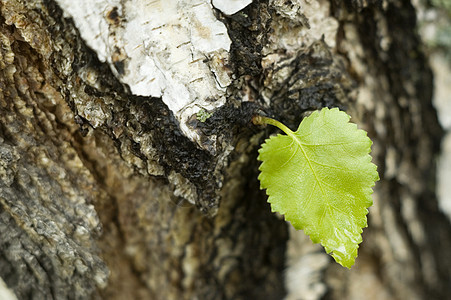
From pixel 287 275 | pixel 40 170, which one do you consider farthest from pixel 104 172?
pixel 287 275

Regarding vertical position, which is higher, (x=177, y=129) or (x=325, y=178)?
(x=177, y=129)

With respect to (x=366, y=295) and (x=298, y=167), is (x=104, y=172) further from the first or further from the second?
(x=366, y=295)

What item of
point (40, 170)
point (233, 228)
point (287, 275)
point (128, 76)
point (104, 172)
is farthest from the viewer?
point (287, 275)
